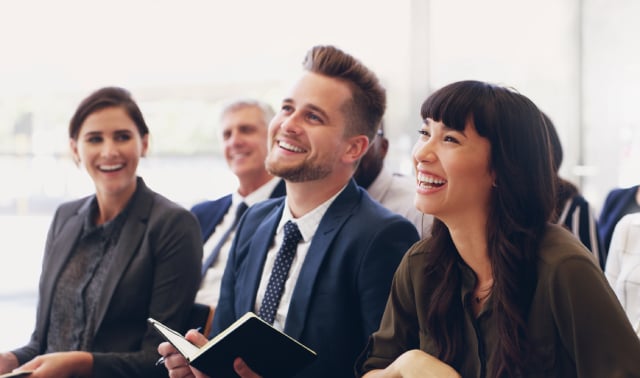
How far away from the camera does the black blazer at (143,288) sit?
101 inches

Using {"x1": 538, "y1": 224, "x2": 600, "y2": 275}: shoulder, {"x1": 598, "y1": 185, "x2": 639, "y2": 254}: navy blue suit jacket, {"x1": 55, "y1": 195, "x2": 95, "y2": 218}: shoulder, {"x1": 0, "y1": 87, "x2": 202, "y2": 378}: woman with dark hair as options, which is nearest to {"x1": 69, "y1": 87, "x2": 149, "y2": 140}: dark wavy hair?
{"x1": 0, "y1": 87, "x2": 202, "y2": 378}: woman with dark hair

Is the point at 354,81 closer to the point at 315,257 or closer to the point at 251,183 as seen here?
the point at 315,257

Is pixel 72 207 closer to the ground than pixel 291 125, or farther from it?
closer to the ground

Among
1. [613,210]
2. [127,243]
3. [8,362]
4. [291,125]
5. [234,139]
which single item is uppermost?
[291,125]

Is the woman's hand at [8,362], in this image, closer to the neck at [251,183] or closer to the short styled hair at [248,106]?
the neck at [251,183]

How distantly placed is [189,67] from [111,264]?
220 centimetres

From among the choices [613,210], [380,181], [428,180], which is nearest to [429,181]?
[428,180]

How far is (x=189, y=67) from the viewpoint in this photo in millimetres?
4605

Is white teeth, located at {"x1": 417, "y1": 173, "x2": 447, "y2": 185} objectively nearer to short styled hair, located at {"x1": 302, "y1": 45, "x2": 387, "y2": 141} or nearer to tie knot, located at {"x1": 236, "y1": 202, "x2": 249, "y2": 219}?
short styled hair, located at {"x1": 302, "y1": 45, "x2": 387, "y2": 141}

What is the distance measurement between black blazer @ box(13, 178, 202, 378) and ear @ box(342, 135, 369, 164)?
706mm

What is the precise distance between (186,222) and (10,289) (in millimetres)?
2261

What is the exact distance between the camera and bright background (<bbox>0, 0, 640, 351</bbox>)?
4.35 metres

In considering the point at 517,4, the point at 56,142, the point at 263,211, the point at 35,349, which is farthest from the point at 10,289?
the point at 517,4

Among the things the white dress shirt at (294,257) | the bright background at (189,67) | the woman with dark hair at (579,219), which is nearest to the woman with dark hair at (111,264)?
the white dress shirt at (294,257)
